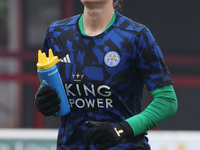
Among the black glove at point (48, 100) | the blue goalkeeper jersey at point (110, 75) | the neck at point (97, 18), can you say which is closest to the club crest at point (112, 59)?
the blue goalkeeper jersey at point (110, 75)

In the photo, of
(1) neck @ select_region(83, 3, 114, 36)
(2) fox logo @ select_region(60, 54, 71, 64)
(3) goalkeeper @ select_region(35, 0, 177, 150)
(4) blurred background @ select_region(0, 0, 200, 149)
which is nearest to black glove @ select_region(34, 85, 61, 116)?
(3) goalkeeper @ select_region(35, 0, 177, 150)

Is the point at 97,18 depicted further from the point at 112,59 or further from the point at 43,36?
the point at 43,36

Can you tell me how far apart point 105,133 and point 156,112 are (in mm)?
252

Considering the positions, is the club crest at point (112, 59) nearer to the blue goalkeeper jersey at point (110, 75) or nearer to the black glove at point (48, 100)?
the blue goalkeeper jersey at point (110, 75)

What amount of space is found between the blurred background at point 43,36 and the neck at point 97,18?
5934 mm

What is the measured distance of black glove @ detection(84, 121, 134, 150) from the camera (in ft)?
7.66

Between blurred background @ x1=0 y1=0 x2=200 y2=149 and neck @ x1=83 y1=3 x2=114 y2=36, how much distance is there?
5.93 meters

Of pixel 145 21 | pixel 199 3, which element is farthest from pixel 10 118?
pixel 199 3

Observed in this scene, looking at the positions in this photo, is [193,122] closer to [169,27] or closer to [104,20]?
[169,27]

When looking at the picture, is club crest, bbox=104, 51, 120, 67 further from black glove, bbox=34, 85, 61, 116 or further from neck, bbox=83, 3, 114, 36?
black glove, bbox=34, 85, 61, 116

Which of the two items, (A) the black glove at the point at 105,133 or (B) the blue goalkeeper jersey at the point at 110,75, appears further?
(B) the blue goalkeeper jersey at the point at 110,75

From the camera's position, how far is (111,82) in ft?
8.05

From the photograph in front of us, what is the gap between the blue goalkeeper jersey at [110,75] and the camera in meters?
2.44

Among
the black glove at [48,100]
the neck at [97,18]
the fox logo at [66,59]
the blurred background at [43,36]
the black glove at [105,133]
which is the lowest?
the blurred background at [43,36]
